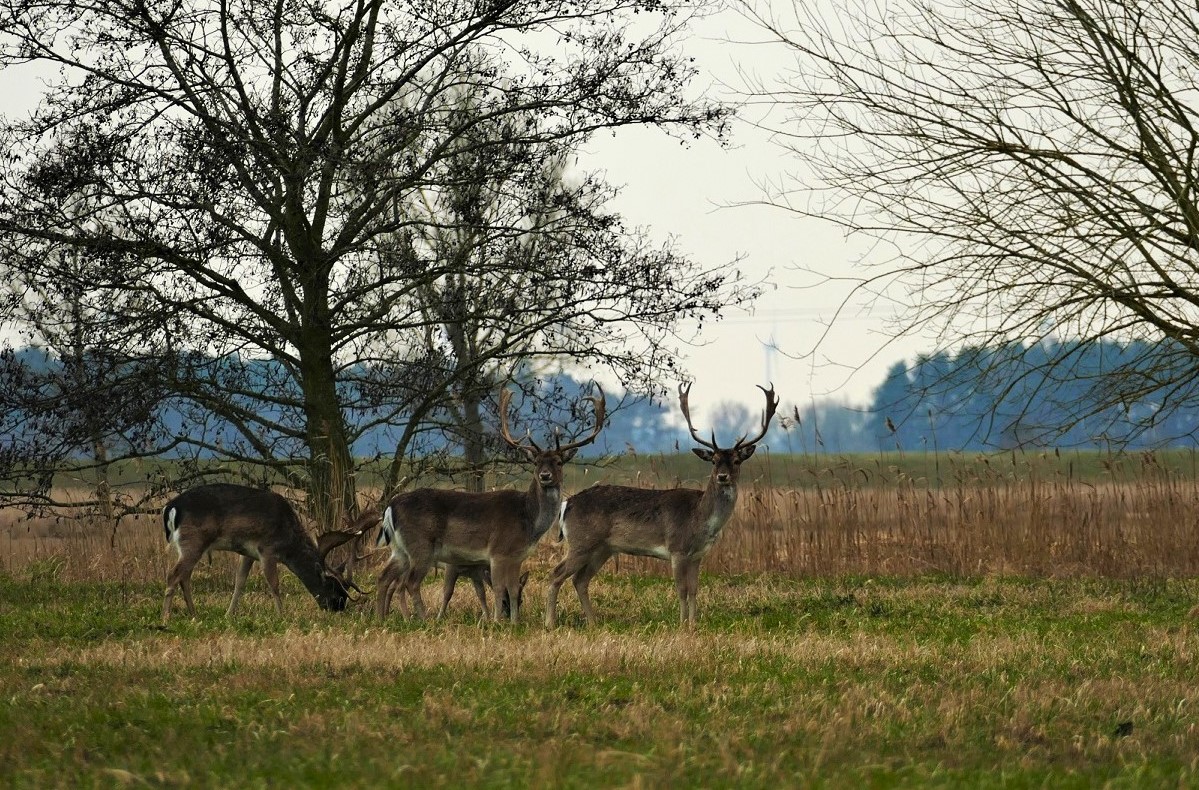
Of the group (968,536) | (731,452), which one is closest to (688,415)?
(731,452)

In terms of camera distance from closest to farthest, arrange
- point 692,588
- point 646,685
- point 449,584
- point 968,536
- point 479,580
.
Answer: point 646,685 < point 692,588 < point 449,584 < point 479,580 < point 968,536

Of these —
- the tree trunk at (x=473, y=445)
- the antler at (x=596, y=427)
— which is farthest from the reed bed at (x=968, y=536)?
the antler at (x=596, y=427)

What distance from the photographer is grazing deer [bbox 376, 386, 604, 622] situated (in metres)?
12.1

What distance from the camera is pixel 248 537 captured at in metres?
13.3

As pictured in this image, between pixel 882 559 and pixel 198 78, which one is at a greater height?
pixel 198 78

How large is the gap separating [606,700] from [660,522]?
4.57 meters

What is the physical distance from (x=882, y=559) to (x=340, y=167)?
758 cm

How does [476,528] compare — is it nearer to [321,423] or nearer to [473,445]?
[321,423]

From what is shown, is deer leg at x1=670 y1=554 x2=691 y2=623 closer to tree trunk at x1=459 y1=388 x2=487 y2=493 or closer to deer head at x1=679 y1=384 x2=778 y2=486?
deer head at x1=679 y1=384 x2=778 y2=486

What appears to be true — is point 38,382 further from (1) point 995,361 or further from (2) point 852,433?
(2) point 852,433

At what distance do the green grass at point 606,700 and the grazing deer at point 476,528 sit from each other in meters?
0.47

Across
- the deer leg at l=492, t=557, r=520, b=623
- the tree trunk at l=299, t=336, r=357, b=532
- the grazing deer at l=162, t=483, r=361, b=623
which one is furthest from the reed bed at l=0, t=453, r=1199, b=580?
the deer leg at l=492, t=557, r=520, b=623

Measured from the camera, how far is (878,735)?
6980mm

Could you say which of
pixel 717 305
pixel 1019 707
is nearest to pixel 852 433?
pixel 717 305
